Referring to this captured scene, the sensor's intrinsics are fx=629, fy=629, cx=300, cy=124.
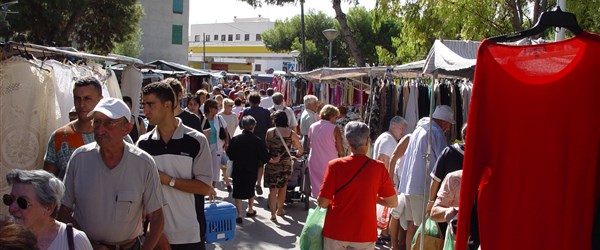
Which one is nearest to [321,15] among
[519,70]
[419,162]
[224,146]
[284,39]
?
[284,39]

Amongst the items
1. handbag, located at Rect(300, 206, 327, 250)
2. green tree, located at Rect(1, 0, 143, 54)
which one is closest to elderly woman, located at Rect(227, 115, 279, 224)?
handbag, located at Rect(300, 206, 327, 250)

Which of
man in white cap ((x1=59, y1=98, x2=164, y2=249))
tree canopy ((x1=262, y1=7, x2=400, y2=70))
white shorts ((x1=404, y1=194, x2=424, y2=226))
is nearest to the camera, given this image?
man in white cap ((x1=59, y1=98, x2=164, y2=249))

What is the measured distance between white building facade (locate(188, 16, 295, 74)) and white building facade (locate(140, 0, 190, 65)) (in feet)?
32.9

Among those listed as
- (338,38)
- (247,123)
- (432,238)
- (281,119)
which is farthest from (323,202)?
(338,38)

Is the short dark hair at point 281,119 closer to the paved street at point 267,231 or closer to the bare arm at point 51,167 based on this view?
the paved street at point 267,231

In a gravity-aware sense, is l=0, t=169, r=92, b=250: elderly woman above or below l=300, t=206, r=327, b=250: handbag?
above

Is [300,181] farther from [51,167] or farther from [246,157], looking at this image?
[51,167]

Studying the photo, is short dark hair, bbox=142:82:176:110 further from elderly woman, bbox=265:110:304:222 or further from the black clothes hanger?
elderly woman, bbox=265:110:304:222

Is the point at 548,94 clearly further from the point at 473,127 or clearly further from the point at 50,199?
the point at 50,199

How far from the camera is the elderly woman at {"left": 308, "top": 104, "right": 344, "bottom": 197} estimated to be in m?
9.03

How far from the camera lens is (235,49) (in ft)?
256

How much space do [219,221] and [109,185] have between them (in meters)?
2.15

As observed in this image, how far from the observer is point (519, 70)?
294cm

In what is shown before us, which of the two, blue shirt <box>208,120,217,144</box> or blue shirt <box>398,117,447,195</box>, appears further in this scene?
blue shirt <box>208,120,217,144</box>
